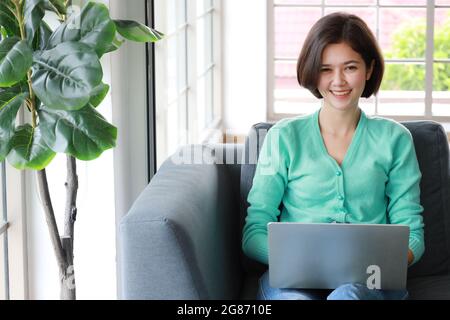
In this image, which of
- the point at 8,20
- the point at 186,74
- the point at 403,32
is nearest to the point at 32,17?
the point at 8,20

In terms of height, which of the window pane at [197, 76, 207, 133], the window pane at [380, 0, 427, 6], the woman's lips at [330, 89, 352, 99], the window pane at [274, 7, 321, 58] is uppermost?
the window pane at [380, 0, 427, 6]

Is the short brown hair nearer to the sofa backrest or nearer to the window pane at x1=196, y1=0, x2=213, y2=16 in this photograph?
the sofa backrest

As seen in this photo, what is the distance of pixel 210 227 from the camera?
8.86 feet

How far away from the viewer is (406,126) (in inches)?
118

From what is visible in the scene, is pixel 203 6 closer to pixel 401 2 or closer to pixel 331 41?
pixel 401 2

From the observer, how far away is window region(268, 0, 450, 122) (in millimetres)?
5617

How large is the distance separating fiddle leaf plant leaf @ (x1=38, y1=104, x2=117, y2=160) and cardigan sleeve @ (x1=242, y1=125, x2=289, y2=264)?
0.59 meters

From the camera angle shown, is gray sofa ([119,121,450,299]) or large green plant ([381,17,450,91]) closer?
gray sofa ([119,121,450,299])

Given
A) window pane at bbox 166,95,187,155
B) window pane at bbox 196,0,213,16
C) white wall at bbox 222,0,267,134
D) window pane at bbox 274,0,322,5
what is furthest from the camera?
window pane at bbox 274,0,322,5

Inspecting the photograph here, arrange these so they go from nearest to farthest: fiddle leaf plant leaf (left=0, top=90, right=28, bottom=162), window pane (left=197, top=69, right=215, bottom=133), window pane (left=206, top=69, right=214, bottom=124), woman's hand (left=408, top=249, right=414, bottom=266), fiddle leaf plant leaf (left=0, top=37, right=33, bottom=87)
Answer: fiddle leaf plant leaf (left=0, top=37, right=33, bottom=87)
fiddle leaf plant leaf (left=0, top=90, right=28, bottom=162)
woman's hand (left=408, top=249, right=414, bottom=266)
window pane (left=197, top=69, right=215, bottom=133)
window pane (left=206, top=69, right=214, bottom=124)

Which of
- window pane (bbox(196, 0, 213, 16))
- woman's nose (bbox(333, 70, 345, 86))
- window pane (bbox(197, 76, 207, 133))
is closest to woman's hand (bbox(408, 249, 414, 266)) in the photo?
woman's nose (bbox(333, 70, 345, 86))
